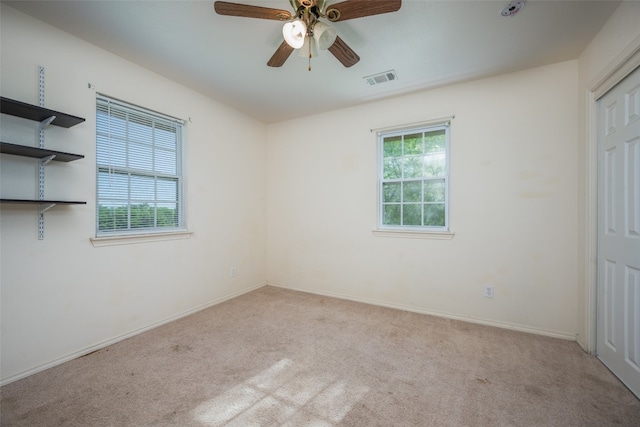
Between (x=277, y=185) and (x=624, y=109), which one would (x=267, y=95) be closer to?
(x=277, y=185)

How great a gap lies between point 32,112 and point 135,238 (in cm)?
122

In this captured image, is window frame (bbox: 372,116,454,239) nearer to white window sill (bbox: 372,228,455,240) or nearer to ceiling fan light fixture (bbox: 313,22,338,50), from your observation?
white window sill (bbox: 372,228,455,240)

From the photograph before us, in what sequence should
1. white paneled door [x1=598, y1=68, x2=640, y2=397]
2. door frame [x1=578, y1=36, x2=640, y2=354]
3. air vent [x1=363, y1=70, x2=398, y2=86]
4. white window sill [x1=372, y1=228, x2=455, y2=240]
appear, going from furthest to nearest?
1. white window sill [x1=372, y1=228, x2=455, y2=240]
2. air vent [x1=363, y1=70, x2=398, y2=86]
3. door frame [x1=578, y1=36, x2=640, y2=354]
4. white paneled door [x1=598, y1=68, x2=640, y2=397]

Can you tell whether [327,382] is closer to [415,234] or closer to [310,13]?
[415,234]

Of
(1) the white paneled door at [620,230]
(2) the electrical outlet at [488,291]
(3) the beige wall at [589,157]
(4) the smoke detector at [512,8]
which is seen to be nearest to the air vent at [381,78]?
(4) the smoke detector at [512,8]

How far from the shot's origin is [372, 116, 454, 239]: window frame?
2971mm

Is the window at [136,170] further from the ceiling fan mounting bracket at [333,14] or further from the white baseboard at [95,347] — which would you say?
the ceiling fan mounting bracket at [333,14]

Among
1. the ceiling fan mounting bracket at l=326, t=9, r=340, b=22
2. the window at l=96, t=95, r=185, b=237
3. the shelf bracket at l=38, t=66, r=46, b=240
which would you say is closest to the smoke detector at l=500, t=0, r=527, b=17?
the ceiling fan mounting bracket at l=326, t=9, r=340, b=22

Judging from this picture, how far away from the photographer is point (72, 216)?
2162 millimetres

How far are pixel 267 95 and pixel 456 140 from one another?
227 centimetres

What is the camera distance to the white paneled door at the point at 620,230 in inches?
68.1

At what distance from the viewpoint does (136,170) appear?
2.63 meters

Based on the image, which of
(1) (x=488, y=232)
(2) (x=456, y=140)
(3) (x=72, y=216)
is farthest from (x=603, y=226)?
(3) (x=72, y=216)

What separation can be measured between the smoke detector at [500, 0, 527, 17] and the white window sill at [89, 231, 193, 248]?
3502 millimetres
